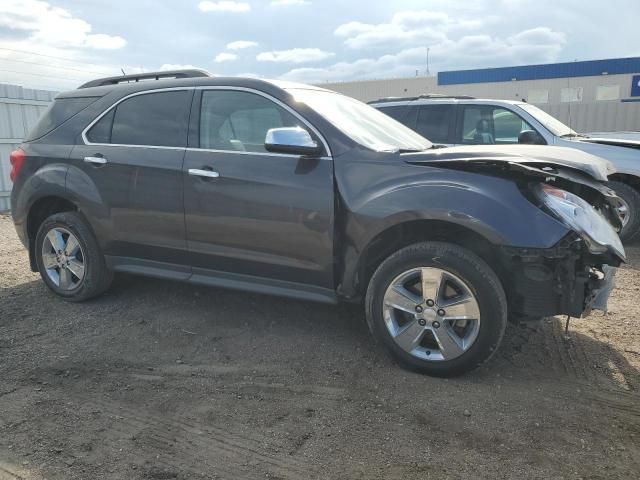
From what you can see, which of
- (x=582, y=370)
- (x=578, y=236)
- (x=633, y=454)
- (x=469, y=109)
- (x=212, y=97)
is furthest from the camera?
(x=469, y=109)

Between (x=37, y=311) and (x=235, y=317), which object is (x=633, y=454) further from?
(x=37, y=311)

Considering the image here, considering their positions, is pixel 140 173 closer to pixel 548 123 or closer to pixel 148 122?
pixel 148 122

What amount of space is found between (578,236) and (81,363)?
324 cm

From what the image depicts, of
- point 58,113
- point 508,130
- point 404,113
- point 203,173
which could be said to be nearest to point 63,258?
point 58,113

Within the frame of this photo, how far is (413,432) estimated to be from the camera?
107 inches

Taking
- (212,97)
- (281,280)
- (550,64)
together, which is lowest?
(281,280)

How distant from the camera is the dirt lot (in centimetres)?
249

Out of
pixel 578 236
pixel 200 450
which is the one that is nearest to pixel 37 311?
pixel 200 450

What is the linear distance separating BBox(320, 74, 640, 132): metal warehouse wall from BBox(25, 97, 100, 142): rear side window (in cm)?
1188

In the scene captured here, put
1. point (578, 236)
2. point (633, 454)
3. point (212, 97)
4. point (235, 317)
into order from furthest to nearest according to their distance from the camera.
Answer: point (235, 317) < point (212, 97) < point (578, 236) < point (633, 454)

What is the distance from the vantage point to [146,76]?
4.80 metres

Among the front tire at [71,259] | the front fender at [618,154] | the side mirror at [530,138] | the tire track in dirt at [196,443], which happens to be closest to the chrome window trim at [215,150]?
the front tire at [71,259]

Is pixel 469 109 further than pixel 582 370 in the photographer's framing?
Yes

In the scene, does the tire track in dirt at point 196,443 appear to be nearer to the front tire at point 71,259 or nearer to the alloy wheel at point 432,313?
the alloy wheel at point 432,313
